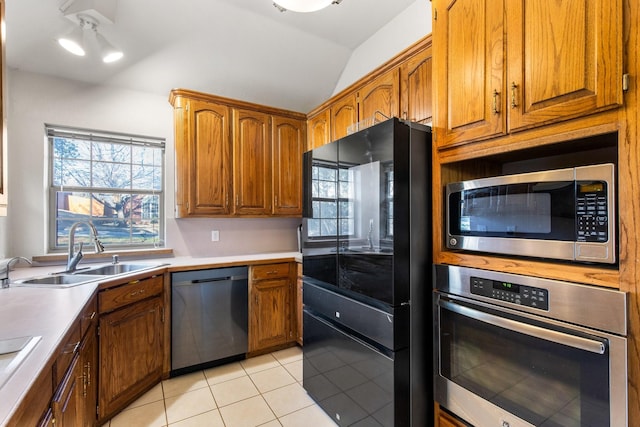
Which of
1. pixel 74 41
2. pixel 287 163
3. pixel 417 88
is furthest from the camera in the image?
pixel 287 163

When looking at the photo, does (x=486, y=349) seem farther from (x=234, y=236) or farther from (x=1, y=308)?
(x=234, y=236)

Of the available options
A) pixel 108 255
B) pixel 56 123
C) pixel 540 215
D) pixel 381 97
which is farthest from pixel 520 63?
pixel 56 123

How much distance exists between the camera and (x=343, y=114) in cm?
272

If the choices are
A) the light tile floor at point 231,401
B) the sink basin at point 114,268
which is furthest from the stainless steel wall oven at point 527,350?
the sink basin at point 114,268

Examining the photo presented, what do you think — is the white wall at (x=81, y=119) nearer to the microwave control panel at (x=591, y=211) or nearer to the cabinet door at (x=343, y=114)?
the cabinet door at (x=343, y=114)

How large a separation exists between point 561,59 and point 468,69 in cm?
36

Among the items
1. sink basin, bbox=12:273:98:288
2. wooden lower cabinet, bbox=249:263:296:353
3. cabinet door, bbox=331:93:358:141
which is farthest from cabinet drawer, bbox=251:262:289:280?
cabinet door, bbox=331:93:358:141

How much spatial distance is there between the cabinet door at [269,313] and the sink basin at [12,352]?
1784 millimetres

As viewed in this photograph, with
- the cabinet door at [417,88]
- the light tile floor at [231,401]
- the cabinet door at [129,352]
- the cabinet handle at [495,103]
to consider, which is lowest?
the light tile floor at [231,401]

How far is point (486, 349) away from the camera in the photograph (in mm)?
1195

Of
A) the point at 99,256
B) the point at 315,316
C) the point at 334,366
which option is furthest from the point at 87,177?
the point at 334,366

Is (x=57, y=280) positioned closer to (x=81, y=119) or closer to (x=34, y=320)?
(x=34, y=320)

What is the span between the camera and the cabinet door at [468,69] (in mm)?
1165

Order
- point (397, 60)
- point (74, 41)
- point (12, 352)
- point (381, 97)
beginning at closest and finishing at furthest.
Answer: point (12, 352)
point (74, 41)
point (397, 60)
point (381, 97)
